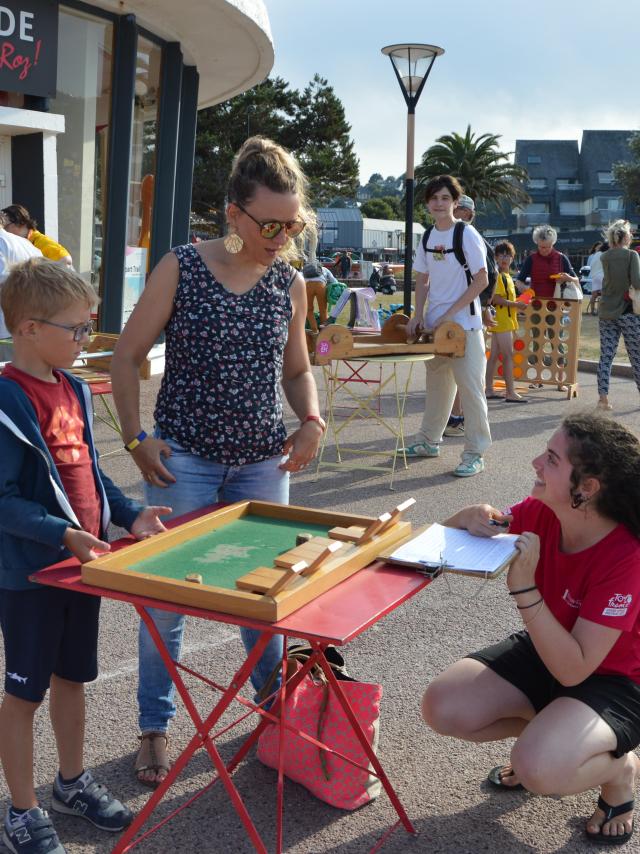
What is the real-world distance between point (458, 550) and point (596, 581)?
41cm

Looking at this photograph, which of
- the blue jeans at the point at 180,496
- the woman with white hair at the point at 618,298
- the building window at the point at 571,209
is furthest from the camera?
the building window at the point at 571,209

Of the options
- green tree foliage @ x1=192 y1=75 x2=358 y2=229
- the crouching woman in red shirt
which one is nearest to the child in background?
the crouching woman in red shirt

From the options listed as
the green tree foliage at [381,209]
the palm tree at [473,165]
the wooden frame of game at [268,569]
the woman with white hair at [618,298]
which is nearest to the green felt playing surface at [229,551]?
the wooden frame of game at [268,569]

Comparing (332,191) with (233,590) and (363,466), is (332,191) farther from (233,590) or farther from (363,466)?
(233,590)

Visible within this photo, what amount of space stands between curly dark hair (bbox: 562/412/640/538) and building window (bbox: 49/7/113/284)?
8850 millimetres

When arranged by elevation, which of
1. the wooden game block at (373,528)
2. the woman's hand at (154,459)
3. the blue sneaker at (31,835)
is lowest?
the blue sneaker at (31,835)

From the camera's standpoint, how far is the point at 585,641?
255 centimetres

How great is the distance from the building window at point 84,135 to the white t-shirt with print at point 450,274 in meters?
4.91

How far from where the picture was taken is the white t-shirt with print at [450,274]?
23.1 feet

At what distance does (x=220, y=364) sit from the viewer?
9.27 ft

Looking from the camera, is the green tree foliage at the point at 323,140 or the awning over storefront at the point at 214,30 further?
the green tree foliage at the point at 323,140

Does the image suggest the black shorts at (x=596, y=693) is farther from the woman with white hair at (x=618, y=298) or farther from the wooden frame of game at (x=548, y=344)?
the wooden frame of game at (x=548, y=344)

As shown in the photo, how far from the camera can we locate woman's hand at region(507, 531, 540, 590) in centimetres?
245

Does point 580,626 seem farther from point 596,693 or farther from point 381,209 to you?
point 381,209
